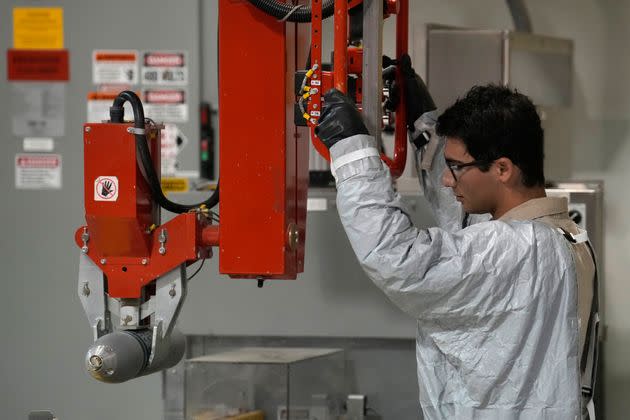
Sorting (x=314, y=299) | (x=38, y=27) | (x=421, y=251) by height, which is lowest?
(x=314, y=299)

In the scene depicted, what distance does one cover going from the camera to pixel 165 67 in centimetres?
347

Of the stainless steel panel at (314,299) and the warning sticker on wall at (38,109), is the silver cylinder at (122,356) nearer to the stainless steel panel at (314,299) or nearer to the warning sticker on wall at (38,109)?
the stainless steel panel at (314,299)

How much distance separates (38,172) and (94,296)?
1627 mm

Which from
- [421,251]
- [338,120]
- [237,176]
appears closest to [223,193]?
[237,176]

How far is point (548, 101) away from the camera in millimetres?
3219

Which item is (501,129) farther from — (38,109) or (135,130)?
(38,109)

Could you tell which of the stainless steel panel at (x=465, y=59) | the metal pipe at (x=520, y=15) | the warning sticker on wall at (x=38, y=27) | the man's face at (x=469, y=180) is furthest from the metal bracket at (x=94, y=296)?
the metal pipe at (x=520, y=15)

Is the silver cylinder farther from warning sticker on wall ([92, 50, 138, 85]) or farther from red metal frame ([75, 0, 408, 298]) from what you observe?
warning sticker on wall ([92, 50, 138, 85])

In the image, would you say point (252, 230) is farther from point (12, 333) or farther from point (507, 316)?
point (12, 333)

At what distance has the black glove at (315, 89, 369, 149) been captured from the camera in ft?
5.92

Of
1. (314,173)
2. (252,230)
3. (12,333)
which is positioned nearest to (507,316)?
(252,230)

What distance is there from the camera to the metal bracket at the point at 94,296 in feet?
6.65

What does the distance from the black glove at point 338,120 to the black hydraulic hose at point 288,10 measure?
6.7 inches

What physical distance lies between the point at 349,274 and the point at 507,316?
0.96 meters
